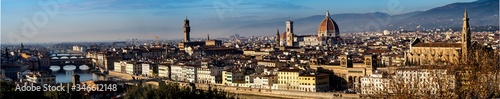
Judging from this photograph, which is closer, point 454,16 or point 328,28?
point 328,28

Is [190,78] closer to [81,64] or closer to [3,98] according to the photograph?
[3,98]

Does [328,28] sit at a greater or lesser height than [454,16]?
lesser

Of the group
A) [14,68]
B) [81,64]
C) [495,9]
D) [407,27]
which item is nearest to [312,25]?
[407,27]

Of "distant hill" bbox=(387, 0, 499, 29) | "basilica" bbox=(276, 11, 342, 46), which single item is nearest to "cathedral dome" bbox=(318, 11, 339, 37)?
"basilica" bbox=(276, 11, 342, 46)

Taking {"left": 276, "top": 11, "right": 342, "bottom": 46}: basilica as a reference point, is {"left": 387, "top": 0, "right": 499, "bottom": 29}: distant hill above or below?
above

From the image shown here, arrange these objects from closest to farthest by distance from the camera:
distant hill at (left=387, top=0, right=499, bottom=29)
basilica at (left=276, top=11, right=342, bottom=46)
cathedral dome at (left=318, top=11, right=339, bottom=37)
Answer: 1. basilica at (left=276, top=11, right=342, bottom=46)
2. cathedral dome at (left=318, top=11, right=339, bottom=37)
3. distant hill at (left=387, top=0, right=499, bottom=29)

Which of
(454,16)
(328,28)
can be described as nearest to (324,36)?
(328,28)

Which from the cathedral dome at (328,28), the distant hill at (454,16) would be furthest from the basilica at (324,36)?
the distant hill at (454,16)

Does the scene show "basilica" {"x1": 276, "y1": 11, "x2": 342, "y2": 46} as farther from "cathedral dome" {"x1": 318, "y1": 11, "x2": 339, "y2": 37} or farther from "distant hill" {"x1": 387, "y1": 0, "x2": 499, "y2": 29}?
"distant hill" {"x1": 387, "y1": 0, "x2": 499, "y2": 29}

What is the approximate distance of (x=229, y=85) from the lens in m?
24.3

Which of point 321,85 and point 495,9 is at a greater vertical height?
point 495,9

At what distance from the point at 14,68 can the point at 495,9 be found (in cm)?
7186

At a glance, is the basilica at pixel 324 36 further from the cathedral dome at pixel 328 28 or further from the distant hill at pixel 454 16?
the distant hill at pixel 454 16

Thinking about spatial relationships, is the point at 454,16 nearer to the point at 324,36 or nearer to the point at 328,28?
the point at 328,28
